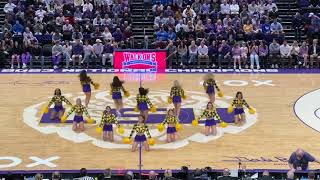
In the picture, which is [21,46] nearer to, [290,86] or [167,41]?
[167,41]

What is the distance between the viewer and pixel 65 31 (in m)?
37.1

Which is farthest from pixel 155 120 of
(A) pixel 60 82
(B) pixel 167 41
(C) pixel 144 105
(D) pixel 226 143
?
(B) pixel 167 41

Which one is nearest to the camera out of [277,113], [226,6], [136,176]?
[136,176]

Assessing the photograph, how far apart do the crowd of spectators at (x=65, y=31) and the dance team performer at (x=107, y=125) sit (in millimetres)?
11143

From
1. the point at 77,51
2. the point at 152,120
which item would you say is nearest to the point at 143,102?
the point at 152,120

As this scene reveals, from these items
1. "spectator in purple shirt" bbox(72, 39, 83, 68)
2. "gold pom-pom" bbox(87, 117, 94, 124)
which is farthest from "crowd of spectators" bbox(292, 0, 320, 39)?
"gold pom-pom" bbox(87, 117, 94, 124)

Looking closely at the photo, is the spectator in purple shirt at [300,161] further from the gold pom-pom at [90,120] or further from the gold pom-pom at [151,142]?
the gold pom-pom at [90,120]

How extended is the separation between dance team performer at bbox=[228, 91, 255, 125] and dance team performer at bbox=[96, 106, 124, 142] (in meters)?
4.38

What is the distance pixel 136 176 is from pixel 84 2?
791 inches

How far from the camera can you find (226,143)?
25.1m

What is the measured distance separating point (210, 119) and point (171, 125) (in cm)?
156

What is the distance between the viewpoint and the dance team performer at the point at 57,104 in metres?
26.9

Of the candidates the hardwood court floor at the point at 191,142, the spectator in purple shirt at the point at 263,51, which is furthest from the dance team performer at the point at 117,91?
the spectator in purple shirt at the point at 263,51

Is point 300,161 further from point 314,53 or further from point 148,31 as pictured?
point 148,31
